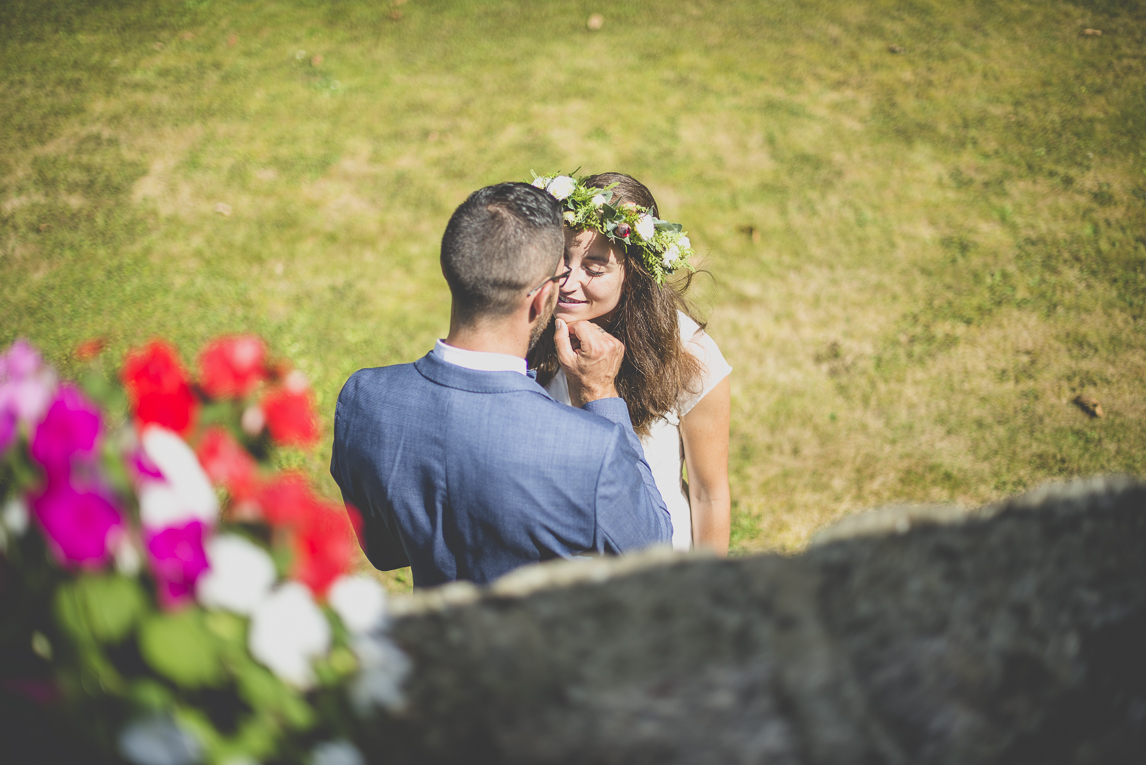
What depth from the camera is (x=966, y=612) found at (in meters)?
0.91

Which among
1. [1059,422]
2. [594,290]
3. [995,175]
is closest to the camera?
[594,290]

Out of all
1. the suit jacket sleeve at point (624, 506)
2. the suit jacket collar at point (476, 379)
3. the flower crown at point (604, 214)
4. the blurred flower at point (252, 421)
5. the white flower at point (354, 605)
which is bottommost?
the suit jacket sleeve at point (624, 506)

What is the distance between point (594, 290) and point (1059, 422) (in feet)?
12.9

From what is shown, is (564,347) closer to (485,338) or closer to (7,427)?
(485,338)

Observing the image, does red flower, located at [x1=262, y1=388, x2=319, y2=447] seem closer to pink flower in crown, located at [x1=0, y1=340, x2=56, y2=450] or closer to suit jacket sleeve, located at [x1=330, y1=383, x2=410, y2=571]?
pink flower in crown, located at [x1=0, y1=340, x2=56, y2=450]

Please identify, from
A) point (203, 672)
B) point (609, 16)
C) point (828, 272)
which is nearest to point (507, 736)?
point (203, 672)

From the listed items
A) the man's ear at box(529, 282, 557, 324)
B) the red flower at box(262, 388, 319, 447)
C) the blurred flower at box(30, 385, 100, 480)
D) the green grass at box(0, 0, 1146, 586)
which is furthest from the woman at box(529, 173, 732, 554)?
the blurred flower at box(30, 385, 100, 480)

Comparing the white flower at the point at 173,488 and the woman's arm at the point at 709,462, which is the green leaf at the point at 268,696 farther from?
the woman's arm at the point at 709,462

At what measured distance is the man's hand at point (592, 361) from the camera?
99.7 inches

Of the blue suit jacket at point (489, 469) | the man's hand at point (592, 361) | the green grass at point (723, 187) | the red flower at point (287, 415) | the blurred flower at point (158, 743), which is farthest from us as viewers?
the green grass at point (723, 187)

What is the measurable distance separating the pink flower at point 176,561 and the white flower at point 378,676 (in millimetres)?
247

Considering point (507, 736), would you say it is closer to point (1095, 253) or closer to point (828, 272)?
point (828, 272)

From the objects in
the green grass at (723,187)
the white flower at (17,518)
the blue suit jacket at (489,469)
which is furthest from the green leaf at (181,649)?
the green grass at (723,187)

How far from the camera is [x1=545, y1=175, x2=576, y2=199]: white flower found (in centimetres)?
275
